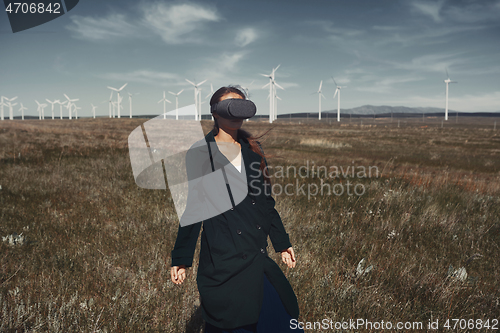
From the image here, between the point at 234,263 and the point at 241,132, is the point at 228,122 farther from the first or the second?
the point at 234,263

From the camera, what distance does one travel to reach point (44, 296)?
8.96 feet

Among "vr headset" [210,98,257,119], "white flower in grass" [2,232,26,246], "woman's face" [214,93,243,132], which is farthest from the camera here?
"white flower in grass" [2,232,26,246]

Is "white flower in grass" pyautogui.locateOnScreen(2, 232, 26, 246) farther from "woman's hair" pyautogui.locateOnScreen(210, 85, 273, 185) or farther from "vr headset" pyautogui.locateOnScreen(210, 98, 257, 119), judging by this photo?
"vr headset" pyautogui.locateOnScreen(210, 98, 257, 119)

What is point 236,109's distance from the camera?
1594 millimetres

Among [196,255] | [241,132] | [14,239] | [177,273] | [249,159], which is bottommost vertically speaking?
[196,255]

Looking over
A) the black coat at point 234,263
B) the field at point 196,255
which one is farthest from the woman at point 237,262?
the field at point 196,255

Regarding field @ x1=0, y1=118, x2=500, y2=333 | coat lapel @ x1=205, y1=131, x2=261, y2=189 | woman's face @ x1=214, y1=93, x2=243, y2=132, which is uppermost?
woman's face @ x1=214, y1=93, x2=243, y2=132

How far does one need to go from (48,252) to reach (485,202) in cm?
912

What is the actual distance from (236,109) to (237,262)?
0.90 meters

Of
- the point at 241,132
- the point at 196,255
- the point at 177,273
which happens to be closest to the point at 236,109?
the point at 241,132

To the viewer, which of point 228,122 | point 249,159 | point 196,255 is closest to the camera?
point 228,122

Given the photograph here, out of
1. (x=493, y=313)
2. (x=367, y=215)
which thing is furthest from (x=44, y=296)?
(x=367, y=215)

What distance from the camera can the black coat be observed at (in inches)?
64.1

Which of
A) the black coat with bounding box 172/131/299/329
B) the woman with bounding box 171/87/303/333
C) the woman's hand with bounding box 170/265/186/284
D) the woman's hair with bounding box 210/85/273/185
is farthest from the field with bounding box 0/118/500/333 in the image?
the woman's hand with bounding box 170/265/186/284
